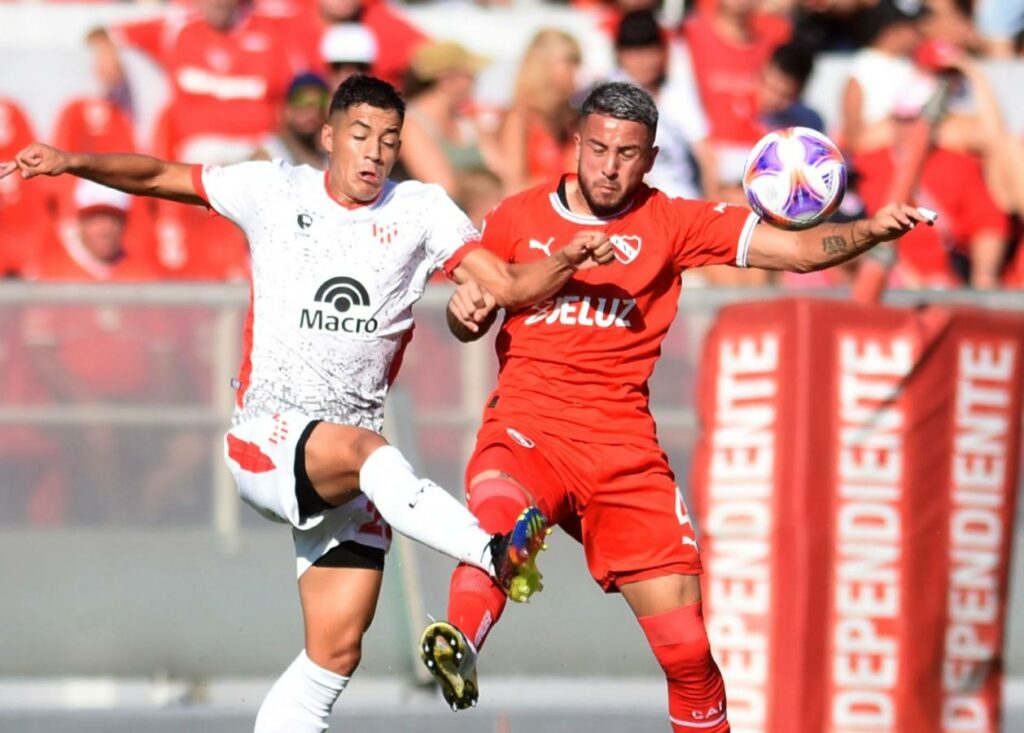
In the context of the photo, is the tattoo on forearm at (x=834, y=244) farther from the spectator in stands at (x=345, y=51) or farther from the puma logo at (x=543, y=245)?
the spectator in stands at (x=345, y=51)

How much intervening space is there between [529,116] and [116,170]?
5.07 m

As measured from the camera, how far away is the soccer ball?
277 inches

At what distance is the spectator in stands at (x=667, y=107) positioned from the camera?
11523 mm

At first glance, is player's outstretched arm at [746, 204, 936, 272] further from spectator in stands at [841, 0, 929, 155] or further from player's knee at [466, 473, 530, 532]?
spectator in stands at [841, 0, 929, 155]

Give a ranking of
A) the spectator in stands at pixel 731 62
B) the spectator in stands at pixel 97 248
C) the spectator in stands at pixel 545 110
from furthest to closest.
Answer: the spectator in stands at pixel 731 62, the spectator in stands at pixel 545 110, the spectator in stands at pixel 97 248

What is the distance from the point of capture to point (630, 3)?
12.4 meters

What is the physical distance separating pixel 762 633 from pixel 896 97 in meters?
4.27

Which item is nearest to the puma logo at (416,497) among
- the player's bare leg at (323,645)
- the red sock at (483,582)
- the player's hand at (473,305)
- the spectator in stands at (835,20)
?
the red sock at (483,582)

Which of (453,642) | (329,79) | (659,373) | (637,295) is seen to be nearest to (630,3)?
(329,79)

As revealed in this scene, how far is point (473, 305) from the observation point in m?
6.79

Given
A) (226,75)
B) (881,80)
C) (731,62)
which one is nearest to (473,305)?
(226,75)

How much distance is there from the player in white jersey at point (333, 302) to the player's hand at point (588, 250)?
0.50 feet

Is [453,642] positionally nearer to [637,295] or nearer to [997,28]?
[637,295]

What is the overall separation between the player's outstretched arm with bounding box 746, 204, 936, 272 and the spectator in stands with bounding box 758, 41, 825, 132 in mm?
4663
